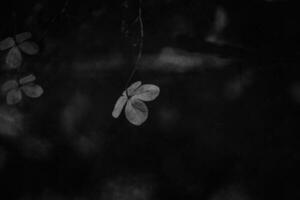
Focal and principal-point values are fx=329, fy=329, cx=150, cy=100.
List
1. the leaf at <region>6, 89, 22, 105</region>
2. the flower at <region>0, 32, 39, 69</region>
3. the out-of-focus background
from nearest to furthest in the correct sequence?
1. the out-of-focus background
2. the leaf at <region>6, 89, 22, 105</region>
3. the flower at <region>0, 32, 39, 69</region>

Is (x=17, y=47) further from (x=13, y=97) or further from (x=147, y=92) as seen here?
(x=147, y=92)

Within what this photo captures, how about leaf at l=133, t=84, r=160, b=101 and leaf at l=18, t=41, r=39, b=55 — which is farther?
leaf at l=18, t=41, r=39, b=55

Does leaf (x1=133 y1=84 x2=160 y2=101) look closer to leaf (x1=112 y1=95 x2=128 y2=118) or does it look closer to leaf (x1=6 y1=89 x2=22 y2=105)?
leaf (x1=112 y1=95 x2=128 y2=118)

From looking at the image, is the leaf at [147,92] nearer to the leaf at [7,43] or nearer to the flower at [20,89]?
the flower at [20,89]

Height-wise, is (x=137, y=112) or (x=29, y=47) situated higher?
(x=29, y=47)

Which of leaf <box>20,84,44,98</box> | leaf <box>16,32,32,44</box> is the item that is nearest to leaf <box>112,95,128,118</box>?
leaf <box>20,84,44,98</box>

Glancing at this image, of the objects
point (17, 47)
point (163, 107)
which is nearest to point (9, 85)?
point (17, 47)

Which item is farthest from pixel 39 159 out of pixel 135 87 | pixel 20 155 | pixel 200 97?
pixel 200 97

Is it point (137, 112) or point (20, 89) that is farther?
point (20, 89)
